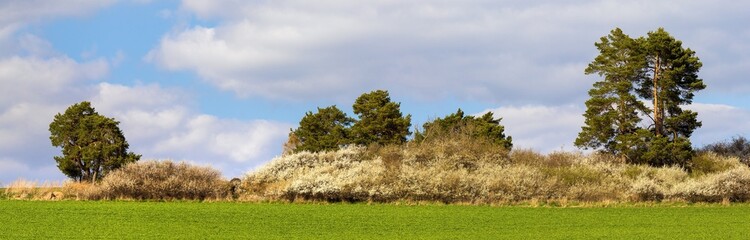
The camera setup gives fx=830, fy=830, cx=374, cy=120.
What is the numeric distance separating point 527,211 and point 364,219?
6549 mm

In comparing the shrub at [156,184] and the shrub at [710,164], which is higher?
the shrub at [710,164]

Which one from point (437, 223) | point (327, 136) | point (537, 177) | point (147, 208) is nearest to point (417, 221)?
point (437, 223)

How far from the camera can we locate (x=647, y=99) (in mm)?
41250

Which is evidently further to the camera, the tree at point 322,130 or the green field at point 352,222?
the tree at point 322,130

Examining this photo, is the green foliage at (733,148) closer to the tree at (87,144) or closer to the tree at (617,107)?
the tree at (617,107)

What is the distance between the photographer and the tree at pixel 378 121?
44.9 metres

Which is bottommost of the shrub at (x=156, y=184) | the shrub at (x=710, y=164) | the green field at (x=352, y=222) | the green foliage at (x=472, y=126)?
the green field at (x=352, y=222)

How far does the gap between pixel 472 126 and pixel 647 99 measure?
874 centimetres

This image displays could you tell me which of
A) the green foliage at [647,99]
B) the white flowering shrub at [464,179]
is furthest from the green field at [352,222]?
the green foliage at [647,99]

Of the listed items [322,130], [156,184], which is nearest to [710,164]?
[322,130]

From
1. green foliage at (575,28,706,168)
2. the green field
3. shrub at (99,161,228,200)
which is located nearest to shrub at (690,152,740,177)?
green foliage at (575,28,706,168)

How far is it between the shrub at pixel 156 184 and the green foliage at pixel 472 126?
46.3ft

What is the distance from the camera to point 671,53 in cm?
4056

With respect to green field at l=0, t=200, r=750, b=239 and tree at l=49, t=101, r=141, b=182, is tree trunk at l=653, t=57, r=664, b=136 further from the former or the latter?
tree at l=49, t=101, r=141, b=182
